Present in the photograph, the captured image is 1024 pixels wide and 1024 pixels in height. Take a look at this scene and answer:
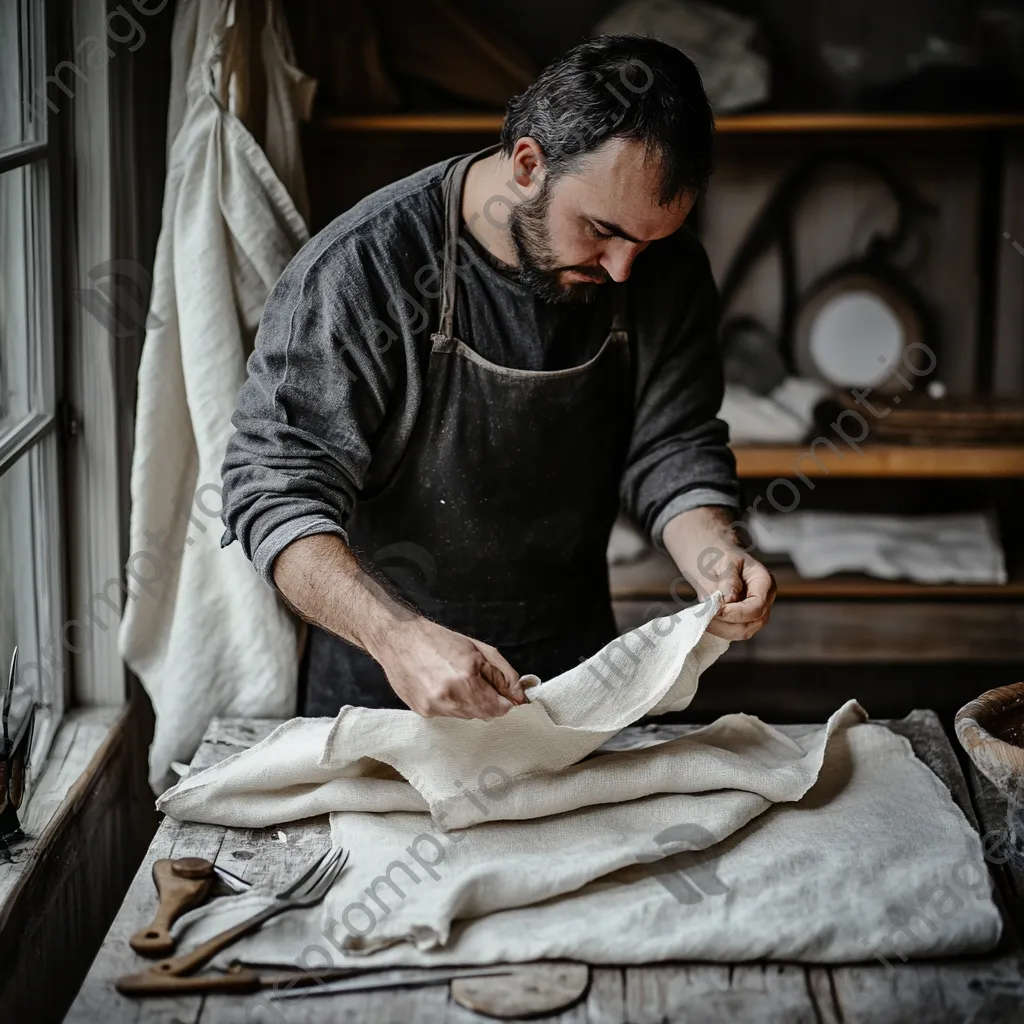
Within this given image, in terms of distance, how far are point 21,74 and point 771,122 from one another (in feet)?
5.12

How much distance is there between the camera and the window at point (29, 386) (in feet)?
5.45

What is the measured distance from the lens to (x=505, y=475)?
64.1 inches

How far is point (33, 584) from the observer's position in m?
1.86

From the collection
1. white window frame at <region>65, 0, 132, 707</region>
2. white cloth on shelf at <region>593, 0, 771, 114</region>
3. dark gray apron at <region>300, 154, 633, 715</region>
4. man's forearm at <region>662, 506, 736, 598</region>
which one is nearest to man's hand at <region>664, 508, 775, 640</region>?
man's forearm at <region>662, 506, 736, 598</region>

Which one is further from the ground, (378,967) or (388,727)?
(388,727)

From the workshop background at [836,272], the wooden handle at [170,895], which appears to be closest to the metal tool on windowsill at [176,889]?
the wooden handle at [170,895]

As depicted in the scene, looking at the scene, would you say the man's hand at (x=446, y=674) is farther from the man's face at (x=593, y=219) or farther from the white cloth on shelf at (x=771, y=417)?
the white cloth on shelf at (x=771, y=417)

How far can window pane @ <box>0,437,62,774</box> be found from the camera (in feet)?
5.59

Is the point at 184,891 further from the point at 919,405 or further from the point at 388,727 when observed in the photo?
the point at 919,405

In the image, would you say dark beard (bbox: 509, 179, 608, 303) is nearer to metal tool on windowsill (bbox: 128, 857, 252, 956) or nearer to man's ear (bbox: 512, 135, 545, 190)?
man's ear (bbox: 512, 135, 545, 190)

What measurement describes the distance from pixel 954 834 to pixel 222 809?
73cm

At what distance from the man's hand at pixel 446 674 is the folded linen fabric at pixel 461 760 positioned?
0.03 m

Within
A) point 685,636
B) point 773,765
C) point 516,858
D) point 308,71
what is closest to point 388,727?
point 516,858

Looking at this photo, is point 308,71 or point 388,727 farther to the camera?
point 308,71
